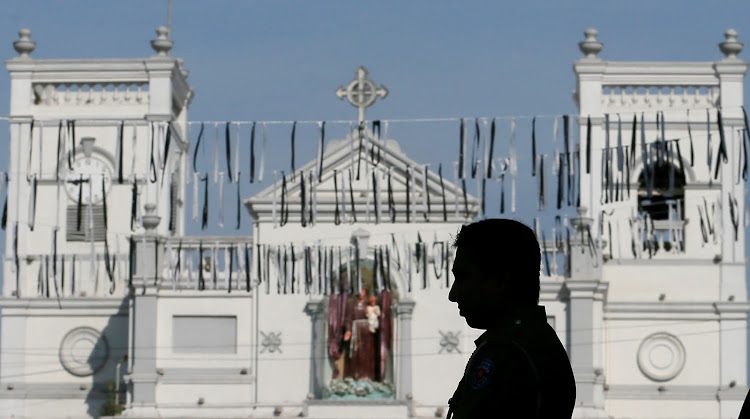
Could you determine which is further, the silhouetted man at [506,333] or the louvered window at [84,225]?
the louvered window at [84,225]

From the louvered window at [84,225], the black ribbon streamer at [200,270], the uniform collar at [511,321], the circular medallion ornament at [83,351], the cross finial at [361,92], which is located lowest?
the circular medallion ornament at [83,351]

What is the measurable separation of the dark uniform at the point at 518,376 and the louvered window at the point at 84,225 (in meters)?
40.1

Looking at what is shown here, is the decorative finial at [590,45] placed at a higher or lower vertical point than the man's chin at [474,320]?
higher

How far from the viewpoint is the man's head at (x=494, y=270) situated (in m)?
4.63

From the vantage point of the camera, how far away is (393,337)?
4203 cm

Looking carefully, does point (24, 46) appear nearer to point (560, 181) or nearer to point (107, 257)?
point (107, 257)

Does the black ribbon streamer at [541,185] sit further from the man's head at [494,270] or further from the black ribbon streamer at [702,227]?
the man's head at [494,270]

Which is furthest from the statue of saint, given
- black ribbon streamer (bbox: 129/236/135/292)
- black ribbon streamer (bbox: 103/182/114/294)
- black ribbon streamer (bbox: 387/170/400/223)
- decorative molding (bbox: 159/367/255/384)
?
black ribbon streamer (bbox: 103/182/114/294)

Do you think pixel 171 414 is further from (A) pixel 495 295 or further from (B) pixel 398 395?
(A) pixel 495 295

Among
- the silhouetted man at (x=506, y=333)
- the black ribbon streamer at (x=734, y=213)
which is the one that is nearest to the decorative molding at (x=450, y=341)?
the black ribbon streamer at (x=734, y=213)

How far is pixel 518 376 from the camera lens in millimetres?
4488

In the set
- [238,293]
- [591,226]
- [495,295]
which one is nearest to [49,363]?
[238,293]

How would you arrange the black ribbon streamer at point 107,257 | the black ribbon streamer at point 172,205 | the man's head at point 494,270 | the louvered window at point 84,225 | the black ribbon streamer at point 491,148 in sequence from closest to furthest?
the man's head at point 494,270 → the black ribbon streamer at point 491,148 → the black ribbon streamer at point 107,257 → the louvered window at point 84,225 → the black ribbon streamer at point 172,205

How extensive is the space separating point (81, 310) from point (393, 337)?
759 centimetres
